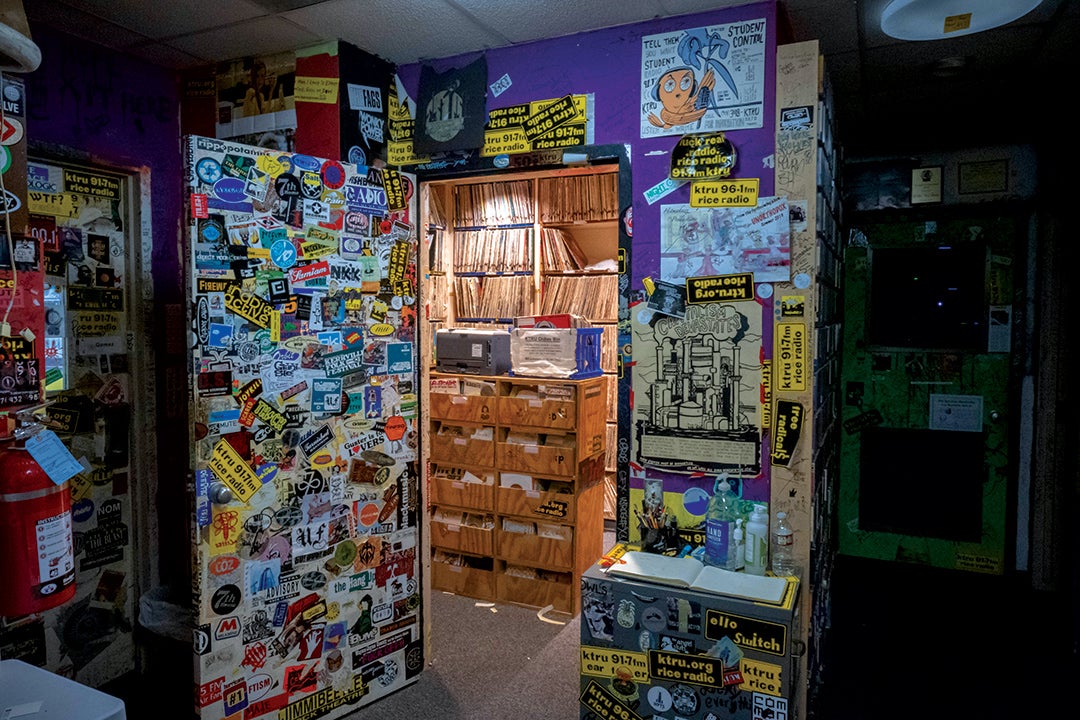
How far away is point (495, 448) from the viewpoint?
3686 millimetres

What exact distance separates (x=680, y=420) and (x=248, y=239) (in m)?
1.55

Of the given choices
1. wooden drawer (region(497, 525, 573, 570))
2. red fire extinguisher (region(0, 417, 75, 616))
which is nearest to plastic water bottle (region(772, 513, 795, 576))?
wooden drawer (region(497, 525, 573, 570))

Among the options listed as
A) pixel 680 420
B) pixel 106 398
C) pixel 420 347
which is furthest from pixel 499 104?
Result: pixel 106 398

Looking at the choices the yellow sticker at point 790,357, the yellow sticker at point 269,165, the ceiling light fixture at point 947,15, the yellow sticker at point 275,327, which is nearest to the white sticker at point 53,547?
the yellow sticker at point 275,327

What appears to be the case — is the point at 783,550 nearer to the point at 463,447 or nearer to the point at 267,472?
the point at 267,472

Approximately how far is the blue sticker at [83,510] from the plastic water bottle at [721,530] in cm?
232

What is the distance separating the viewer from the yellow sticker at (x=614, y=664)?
2.14 m

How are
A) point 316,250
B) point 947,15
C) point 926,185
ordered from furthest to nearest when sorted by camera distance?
point 926,185 < point 316,250 < point 947,15

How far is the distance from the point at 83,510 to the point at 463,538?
175 centimetres

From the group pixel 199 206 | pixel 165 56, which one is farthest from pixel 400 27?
pixel 165 56

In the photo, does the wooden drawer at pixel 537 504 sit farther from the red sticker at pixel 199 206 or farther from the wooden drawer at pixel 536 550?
the red sticker at pixel 199 206

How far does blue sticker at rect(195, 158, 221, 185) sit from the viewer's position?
2184mm

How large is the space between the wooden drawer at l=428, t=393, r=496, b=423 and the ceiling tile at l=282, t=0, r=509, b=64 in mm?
1669

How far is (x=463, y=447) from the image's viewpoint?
3770 mm
